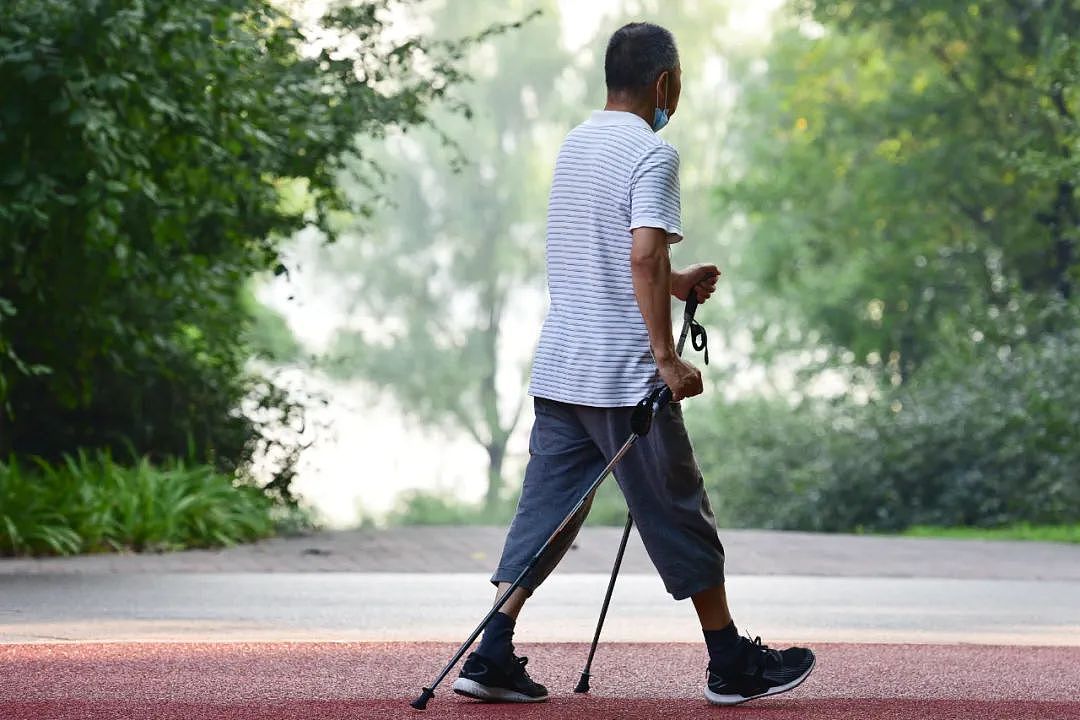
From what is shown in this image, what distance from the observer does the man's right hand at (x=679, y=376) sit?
17.5 ft

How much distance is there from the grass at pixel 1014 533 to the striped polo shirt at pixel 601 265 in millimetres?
13004

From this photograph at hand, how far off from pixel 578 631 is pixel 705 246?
124 feet

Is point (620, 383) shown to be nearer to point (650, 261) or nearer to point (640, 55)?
point (650, 261)

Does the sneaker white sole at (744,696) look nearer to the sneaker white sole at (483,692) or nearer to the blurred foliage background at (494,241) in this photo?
the sneaker white sole at (483,692)

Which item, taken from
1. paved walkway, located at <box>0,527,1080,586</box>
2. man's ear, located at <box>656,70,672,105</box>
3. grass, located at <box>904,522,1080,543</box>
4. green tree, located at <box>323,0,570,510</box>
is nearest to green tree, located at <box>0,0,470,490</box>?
paved walkway, located at <box>0,527,1080,586</box>

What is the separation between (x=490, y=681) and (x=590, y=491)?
2.28ft

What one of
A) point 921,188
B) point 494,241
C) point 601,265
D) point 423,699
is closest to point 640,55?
point 601,265

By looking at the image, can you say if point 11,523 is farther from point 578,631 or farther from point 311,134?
point 578,631

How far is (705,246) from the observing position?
151ft

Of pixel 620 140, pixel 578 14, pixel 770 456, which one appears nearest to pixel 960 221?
pixel 770 456

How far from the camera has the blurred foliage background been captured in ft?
38.3

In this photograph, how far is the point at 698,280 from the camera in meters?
5.79

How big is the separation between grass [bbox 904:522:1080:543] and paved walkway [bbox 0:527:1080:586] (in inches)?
64.0

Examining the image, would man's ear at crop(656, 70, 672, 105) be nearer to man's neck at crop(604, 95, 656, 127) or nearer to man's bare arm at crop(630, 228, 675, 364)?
man's neck at crop(604, 95, 656, 127)
